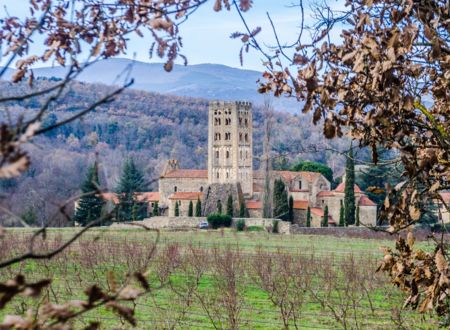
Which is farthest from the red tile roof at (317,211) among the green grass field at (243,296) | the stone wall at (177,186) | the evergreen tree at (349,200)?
the green grass field at (243,296)

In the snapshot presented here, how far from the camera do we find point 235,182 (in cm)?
6103

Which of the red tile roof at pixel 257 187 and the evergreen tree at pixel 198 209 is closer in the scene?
the evergreen tree at pixel 198 209

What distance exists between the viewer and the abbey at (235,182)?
55.5 meters

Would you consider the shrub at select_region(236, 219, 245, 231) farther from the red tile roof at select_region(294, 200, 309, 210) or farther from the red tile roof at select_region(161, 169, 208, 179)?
the red tile roof at select_region(161, 169, 208, 179)

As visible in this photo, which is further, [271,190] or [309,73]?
[271,190]

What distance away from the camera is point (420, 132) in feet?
16.6

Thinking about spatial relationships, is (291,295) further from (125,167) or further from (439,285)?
(125,167)

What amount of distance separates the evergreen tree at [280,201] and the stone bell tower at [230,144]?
1021 centimetres

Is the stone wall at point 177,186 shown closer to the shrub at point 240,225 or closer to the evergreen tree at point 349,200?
the shrub at point 240,225

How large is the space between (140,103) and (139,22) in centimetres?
12424

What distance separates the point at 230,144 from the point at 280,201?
14.0 meters

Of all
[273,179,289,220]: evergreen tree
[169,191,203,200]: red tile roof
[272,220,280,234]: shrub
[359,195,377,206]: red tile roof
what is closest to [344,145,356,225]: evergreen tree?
[273,179,289,220]: evergreen tree

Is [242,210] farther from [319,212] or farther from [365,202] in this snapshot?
[365,202]

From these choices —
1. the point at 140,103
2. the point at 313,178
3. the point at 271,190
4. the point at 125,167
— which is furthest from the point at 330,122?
the point at 140,103
